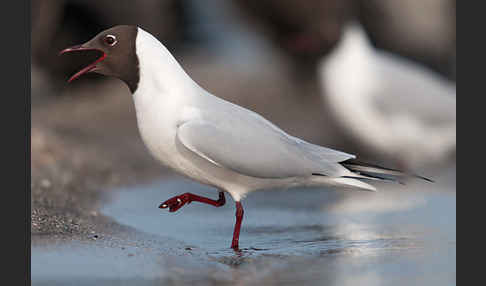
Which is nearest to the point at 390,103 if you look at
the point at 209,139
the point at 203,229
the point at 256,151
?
the point at 203,229

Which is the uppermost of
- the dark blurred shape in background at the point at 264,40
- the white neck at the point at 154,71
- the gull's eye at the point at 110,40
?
the dark blurred shape in background at the point at 264,40

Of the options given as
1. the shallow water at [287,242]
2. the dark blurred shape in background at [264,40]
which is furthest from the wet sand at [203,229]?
the dark blurred shape in background at [264,40]

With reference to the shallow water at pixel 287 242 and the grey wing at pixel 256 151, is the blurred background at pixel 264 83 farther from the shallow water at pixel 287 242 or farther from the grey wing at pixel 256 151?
the grey wing at pixel 256 151

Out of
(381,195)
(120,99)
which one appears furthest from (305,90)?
(381,195)

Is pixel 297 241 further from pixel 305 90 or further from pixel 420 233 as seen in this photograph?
pixel 305 90

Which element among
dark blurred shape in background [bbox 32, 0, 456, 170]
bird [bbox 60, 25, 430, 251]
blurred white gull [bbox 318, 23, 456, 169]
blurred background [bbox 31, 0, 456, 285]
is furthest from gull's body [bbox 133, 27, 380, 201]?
dark blurred shape in background [bbox 32, 0, 456, 170]

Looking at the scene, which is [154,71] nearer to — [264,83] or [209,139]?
[209,139]

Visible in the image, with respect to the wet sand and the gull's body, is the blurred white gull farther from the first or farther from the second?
the gull's body

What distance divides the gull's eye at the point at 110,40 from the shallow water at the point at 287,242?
71cm

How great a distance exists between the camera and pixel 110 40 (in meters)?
Result: 2.90

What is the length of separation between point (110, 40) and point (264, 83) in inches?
163

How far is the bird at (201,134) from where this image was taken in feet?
9.30

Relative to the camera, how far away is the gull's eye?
114 inches

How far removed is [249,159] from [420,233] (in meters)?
0.83
